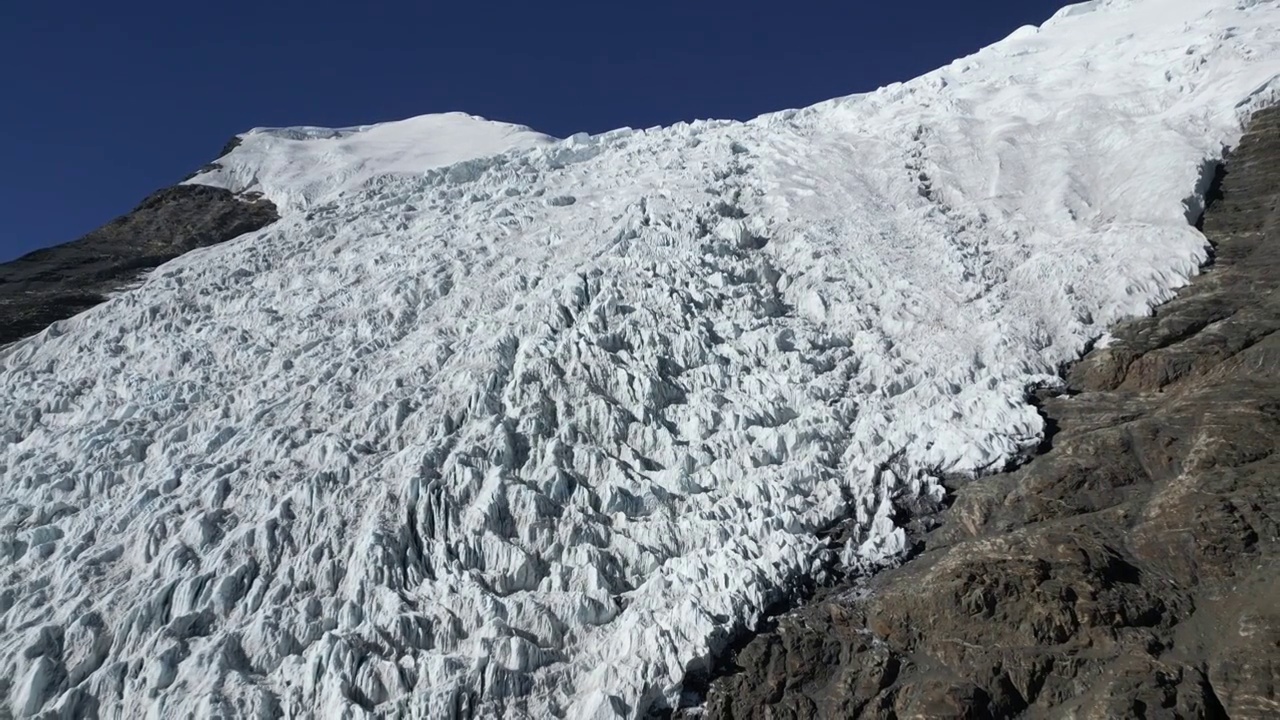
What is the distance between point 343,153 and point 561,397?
2714 cm

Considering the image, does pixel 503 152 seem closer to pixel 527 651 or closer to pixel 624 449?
pixel 624 449

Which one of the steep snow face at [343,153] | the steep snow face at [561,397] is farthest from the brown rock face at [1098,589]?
the steep snow face at [343,153]

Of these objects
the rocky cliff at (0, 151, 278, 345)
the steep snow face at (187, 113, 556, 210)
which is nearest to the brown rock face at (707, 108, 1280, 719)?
the steep snow face at (187, 113, 556, 210)

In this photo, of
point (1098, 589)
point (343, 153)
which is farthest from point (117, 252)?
point (1098, 589)

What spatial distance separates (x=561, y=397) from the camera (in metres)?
24.3

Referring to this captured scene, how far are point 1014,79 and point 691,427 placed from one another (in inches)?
1102

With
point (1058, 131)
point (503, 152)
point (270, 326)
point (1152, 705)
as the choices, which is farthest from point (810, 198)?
point (1152, 705)

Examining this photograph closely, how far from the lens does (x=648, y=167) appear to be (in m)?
38.1

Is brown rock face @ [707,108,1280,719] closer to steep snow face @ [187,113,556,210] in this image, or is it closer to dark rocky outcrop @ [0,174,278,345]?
steep snow face @ [187,113,556,210]

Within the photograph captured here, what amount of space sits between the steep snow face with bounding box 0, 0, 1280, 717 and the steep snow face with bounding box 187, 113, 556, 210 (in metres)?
3.49

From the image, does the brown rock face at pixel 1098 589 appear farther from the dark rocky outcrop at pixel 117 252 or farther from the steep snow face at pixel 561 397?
the dark rocky outcrop at pixel 117 252

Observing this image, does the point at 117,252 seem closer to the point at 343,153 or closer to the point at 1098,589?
the point at 343,153

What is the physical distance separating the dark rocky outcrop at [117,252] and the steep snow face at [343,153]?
155cm

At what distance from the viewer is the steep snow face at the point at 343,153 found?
41.8 metres
